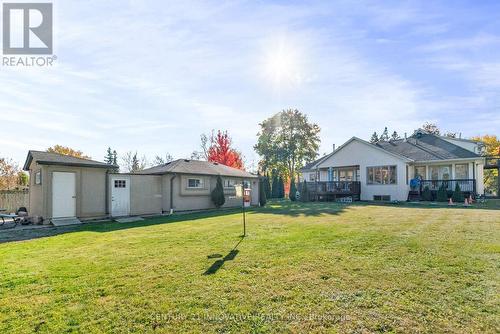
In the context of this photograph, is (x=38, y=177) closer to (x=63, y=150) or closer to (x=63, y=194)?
(x=63, y=194)

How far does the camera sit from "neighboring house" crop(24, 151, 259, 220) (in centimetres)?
1253

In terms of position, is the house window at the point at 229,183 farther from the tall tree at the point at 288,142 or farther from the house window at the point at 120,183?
the tall tree at the point at 288,142

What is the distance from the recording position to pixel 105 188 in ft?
46.5

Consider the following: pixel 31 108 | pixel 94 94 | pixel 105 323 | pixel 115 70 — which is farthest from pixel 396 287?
pixel 31 108

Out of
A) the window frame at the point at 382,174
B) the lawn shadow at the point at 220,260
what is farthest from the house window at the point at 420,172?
the lawn shadow at the point at 220,260

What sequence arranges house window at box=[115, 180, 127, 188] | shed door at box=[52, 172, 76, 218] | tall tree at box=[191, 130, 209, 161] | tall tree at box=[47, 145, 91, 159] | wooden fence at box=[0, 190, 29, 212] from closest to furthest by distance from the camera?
shed door at box=[52, 172, 76, 218] < house window at box=[115, 180, 127, 188] < wooden fence at box=[0, 190, 29, 212] < tall tree at box=[47, 145, 91, 159] < tall tree at box=[191, 130, 209, 161]

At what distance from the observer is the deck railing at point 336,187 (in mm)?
23719

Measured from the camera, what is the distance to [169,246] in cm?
700

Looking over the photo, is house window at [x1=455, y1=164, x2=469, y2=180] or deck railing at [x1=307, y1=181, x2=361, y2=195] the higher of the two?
house window at [x1=455, y1=164, x2=469, y2=180]

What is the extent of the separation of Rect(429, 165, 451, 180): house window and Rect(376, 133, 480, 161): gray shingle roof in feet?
3.72

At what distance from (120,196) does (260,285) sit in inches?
499

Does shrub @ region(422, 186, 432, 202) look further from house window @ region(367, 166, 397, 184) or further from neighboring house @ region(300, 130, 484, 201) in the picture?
house window @ region(367, 166, 397, 184)

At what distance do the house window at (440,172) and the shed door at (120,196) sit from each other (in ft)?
75.9

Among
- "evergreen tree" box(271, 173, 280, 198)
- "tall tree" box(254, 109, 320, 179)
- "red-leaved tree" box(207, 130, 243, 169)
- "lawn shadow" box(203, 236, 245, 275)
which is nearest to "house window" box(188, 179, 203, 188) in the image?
"lawn shadow" box(203, 236, 245, 275)
